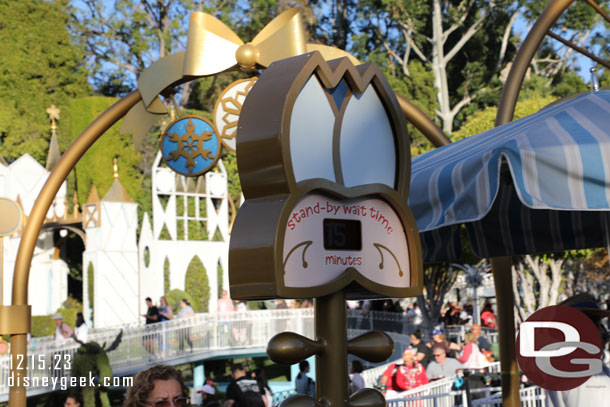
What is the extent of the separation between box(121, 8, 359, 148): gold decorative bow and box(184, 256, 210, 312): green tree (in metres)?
23.5

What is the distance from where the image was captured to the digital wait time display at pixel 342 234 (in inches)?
109

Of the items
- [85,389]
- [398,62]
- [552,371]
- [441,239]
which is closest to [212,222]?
[398,62]

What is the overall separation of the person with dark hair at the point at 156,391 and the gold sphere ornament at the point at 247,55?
330 cm

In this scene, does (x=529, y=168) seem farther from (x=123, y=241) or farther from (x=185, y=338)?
(x=123, y=241)

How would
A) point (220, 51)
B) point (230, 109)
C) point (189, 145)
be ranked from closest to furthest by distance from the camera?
point (220, 51), point (230, 109), point (189, 145)

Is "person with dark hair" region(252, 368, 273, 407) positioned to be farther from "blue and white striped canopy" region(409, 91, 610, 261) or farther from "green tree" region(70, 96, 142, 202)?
"green tree" region(70, 96, 142, 202)

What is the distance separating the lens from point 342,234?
2.80 m

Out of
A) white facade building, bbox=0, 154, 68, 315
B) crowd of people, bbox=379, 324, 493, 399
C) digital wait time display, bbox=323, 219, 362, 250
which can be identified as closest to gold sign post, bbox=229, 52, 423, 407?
digital wait time display, bbox=323, 219, 362, 250

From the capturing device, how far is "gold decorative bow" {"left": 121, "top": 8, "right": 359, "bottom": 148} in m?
5.95

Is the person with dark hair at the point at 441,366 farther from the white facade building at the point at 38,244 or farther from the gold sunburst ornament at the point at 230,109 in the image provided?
the white facade building at the point at 38,244

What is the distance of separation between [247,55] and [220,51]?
1.10ft

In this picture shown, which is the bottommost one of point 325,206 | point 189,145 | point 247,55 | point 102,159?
point 325,206

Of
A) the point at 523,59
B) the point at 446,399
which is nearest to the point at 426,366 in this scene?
the point at 446,399

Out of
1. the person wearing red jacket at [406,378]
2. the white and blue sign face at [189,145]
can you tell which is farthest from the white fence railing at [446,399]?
the white and blue sign face at [189,145]
